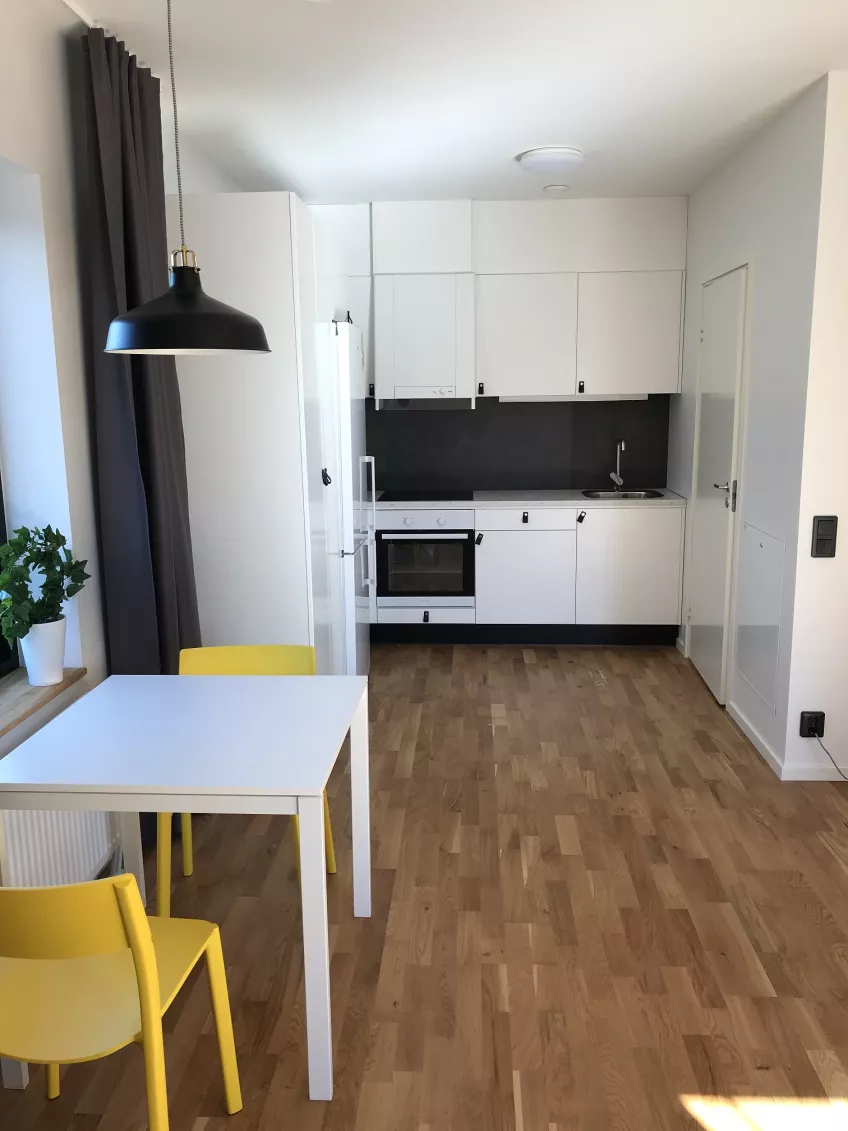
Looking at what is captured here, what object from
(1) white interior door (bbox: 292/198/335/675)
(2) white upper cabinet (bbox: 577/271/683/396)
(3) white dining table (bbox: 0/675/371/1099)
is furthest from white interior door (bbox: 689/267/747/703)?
(3) white dining table (bbox: 0/675/371/1099)

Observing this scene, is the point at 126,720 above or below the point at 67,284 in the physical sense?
below

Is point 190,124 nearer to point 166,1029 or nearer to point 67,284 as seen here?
point 67,284

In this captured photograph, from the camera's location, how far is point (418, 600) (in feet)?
18.1

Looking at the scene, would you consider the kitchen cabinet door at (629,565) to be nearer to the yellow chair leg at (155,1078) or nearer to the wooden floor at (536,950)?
the wooden floor at (536,950)

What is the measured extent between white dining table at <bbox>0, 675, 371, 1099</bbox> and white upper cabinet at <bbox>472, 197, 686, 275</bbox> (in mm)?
3591

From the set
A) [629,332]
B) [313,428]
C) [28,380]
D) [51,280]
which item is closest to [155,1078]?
[28,380]

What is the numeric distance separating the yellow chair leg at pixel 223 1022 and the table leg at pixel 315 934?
17 centimetres

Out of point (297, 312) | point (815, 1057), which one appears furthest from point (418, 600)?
point (815, 1057)

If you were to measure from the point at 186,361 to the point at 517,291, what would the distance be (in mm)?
2581

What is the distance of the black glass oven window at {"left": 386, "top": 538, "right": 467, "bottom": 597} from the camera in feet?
17.9

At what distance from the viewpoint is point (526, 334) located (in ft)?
17.7

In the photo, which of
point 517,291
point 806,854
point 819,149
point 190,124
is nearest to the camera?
point 806,854

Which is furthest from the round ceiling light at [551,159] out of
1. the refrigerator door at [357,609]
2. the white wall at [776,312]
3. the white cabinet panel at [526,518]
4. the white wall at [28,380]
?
the white wall at [28,380]

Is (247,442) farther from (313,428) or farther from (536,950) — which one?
(536,950)
